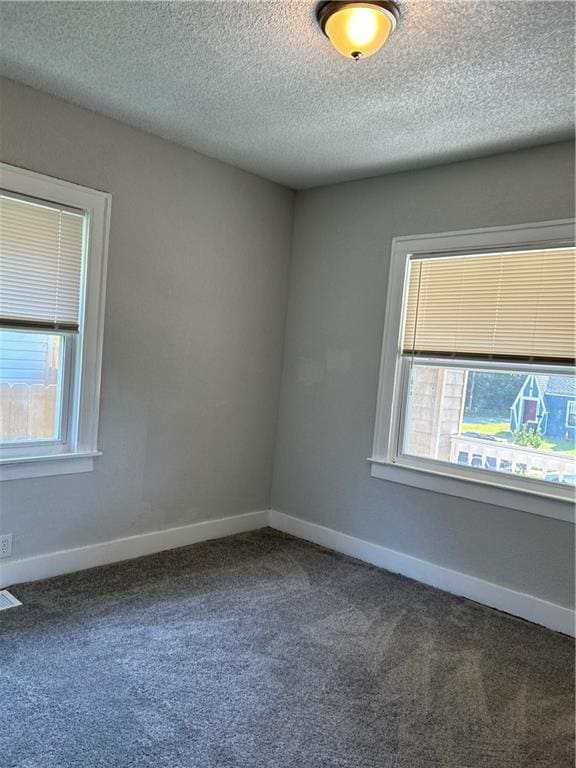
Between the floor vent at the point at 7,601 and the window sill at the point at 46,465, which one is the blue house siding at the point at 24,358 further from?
the floor vent at the point at 7,601

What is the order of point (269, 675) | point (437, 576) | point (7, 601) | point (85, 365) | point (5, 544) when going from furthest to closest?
point (437, 576)
point (85, 365)
point (5, 544)
point (7, 601)
point (269, 675)

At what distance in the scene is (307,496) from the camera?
4117mm

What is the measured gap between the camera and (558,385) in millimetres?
2975

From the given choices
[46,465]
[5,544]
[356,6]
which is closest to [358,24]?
[356,6]

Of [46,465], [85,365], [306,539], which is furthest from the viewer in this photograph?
[306,539]

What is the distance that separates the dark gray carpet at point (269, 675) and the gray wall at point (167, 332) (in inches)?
18.1

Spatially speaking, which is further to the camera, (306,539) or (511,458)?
(306,539)

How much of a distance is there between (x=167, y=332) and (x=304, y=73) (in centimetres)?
173

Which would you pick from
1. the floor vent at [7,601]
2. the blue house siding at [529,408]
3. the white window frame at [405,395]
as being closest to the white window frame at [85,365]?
the floor vent at [7,601]

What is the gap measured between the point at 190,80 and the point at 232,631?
2633 millimetres

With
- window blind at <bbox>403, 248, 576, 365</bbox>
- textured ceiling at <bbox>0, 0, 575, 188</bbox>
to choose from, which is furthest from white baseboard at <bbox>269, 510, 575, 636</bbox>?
textured ceiling at <bbox>0, 0, 575, 188</bbox>

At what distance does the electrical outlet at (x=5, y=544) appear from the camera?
291 centimetres

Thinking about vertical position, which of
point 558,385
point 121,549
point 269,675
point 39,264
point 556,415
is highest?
point 39,264

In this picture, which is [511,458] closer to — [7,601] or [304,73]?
[304,73]
